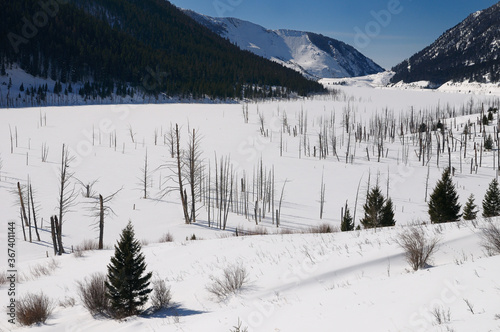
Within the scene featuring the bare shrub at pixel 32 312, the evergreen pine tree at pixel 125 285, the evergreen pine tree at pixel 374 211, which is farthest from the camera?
the evergreen pine tree at pixel 374 211

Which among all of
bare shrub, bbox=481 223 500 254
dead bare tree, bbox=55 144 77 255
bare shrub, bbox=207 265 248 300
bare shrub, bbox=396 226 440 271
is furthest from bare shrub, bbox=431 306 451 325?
dead bare tree, bbox=55 144 77 255

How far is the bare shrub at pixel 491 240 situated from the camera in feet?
33.8

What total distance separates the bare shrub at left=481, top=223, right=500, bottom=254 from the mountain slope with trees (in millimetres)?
116073

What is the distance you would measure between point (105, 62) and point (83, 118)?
53512 millimetres

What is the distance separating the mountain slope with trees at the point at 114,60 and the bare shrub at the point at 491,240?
116m

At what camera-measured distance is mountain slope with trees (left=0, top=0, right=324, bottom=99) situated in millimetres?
111994

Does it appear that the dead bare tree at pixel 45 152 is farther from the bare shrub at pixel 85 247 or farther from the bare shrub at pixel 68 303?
the bare shrub at pixel 68 303

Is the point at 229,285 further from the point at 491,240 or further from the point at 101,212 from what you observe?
the point at 101,212

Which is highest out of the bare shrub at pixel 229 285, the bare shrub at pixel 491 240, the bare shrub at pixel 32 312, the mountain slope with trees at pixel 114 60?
the mountain slope with trees at pixel 114 60

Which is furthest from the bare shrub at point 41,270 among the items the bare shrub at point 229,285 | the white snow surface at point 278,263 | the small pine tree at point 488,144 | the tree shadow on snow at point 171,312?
the small pine tree at point 488,144

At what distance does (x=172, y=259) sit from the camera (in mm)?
16906

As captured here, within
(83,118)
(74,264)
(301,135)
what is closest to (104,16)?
(83,118)

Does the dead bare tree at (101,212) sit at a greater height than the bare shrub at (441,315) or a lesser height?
lesser

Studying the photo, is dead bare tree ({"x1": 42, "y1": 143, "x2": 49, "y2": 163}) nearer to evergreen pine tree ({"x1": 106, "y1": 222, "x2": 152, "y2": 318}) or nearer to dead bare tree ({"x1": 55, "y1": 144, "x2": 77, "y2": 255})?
dead bare tree ({"x1": 55, "y1": 144, "x2": 77, "y2": 255})
